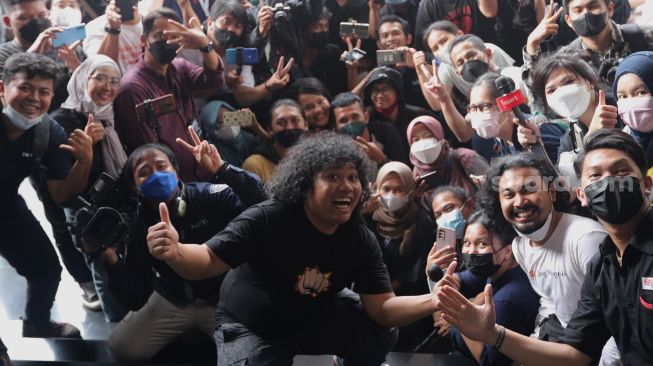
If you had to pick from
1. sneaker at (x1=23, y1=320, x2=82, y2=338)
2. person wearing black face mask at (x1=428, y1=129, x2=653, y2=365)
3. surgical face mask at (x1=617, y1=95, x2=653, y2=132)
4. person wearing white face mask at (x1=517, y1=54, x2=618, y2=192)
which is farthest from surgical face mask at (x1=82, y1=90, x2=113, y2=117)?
surgical face mask at (x1=617, y1=95, x2=653, y2=132)

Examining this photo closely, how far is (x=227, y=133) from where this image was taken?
4.43 m

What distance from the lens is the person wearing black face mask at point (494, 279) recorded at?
3.50 metres

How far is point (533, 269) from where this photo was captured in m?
3.38

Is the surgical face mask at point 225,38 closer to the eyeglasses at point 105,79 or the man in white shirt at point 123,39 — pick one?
the man in white shirt at point 123,39

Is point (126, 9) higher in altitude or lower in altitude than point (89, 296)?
higher

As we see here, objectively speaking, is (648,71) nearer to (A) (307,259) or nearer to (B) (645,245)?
(B) (645,245)

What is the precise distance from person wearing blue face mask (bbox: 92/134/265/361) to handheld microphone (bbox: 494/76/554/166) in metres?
1.16

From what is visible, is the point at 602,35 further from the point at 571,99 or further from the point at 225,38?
the point at 225,38

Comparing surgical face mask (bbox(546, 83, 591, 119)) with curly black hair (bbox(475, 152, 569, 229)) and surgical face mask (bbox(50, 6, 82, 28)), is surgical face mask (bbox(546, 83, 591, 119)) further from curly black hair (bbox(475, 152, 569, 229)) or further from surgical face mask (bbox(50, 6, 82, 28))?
surgical face mask (bbox(50, 6, 82, 28))

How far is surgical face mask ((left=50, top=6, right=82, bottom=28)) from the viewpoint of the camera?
4.68 m

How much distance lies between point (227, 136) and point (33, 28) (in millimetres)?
1131

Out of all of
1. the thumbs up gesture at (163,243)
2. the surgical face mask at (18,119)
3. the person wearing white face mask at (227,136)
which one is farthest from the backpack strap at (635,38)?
the surgical face mask at (18,119)

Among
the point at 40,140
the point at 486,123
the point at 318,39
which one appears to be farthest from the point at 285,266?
the point at 318,39

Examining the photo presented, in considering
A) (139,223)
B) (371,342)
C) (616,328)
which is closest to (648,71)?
(616,328)
